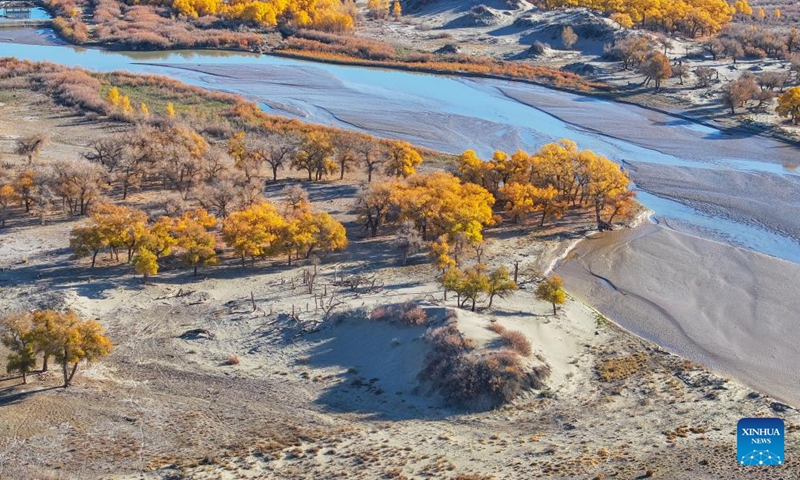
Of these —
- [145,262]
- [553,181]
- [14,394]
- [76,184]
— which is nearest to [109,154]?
[76,184]

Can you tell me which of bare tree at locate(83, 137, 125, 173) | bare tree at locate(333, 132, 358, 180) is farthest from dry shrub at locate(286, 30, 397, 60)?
bare tree at locate(83, 137, 125, 173)

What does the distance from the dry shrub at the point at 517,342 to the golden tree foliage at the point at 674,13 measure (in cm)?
9168

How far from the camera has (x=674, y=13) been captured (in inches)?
4781

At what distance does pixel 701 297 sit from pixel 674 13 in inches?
3448

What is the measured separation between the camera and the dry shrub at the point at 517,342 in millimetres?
35438

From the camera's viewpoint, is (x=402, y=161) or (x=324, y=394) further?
(x=402, y=161)

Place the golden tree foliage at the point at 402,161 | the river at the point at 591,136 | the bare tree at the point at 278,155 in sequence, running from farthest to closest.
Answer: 1. the bare tree at the point at 278,155
2. the golden tree foliage at the point at 402,161
3. the river at the point at 591,136

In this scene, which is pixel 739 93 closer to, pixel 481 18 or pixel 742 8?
pixel 481 18

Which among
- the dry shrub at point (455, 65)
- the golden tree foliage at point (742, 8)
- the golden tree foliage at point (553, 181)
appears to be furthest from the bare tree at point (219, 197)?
the golden tree foliage at point (742, 8)

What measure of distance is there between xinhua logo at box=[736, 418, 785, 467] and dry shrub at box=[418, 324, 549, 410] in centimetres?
806

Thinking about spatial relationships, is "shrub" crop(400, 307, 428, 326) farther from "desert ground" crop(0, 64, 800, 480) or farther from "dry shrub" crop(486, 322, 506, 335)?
"dry shrub" crop(486, 322, 506, 335)

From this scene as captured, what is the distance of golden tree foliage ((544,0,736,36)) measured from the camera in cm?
12094

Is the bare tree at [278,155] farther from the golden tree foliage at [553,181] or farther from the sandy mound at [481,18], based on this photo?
the sandy mound at [481,18]

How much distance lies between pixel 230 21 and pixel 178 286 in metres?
91.7
